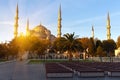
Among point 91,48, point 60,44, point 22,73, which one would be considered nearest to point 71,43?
point 60,44

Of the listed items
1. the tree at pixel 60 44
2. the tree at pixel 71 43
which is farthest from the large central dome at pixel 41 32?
the tree at pixel 71 43

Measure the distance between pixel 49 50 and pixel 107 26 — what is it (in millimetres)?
21376

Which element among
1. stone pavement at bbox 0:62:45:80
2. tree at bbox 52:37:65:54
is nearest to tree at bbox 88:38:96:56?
tree at bbox 52:37:65:54

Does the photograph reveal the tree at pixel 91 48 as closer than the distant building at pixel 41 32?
Yes

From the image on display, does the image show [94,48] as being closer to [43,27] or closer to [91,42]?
[91,42]

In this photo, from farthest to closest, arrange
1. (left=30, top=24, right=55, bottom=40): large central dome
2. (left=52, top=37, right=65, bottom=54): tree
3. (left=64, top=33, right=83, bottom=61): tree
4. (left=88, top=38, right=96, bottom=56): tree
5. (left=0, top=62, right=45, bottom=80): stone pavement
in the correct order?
(left=30, top=24, right=55, bottom=40): large central dome → (left=88, top=38, right=96, bottom=56): tree → (left=52, top=37, right=65, bottom=54): tree → (left=64, top=33, right=83, bottom=61): tree → (left=0, top=62, right=45, bottom=80): stone pavement

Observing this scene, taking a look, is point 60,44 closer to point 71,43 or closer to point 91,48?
point 71,43

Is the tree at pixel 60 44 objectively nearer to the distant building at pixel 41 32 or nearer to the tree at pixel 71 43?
the tree at pixel 71 43

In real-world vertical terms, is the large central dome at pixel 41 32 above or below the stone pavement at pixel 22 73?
above

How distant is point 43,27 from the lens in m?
116

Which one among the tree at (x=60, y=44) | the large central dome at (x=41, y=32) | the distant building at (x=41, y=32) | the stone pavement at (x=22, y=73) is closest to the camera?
the stone pavement at (x=22, y=73)

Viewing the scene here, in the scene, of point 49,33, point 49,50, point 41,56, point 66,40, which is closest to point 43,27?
point 49,33

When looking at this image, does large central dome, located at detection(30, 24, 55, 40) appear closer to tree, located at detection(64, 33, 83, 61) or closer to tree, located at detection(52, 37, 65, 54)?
tree, located at detection(52, 37, 65, 54)

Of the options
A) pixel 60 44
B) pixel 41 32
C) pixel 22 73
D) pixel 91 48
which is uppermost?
pixel 41 32
